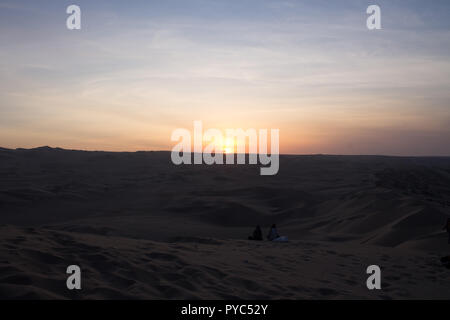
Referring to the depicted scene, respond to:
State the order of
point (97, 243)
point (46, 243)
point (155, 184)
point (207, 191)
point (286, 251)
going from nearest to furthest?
1. point (46, 243)
2. point (97, 243)
3. point (286, 251)
4. point (207, 191)
5. point (155, 184)

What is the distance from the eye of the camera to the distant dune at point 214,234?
556 centimetres

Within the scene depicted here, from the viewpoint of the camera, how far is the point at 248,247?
9656 millimetres

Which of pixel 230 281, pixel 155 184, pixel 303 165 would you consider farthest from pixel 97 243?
pixel 303 165

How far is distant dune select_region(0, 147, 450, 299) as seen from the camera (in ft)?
18.2

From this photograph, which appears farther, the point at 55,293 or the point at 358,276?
the point at 358,276

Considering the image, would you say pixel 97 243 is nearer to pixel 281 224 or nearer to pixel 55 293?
pixel 55 293

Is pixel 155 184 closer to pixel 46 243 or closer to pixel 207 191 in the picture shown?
pixel 207 191

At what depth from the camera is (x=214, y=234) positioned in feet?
48.2

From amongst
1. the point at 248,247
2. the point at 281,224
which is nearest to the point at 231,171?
the point at 281,224
